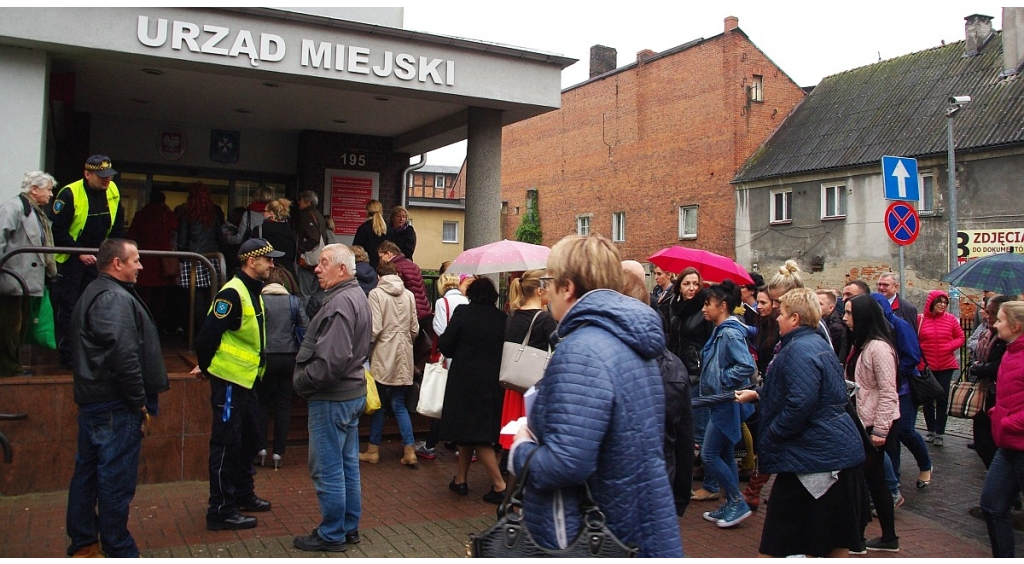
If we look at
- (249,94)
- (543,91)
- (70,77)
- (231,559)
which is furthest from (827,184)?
(231,559)

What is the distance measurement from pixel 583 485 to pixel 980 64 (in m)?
28.6

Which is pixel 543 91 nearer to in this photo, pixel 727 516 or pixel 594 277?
pixel 727 516

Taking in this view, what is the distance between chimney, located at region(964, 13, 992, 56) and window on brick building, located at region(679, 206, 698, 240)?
11.0 meters

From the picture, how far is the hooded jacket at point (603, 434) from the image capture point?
2559mm

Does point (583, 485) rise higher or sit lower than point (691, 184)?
lower

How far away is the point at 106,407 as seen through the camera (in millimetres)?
4676

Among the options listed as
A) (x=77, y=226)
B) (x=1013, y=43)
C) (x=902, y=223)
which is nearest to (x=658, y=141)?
(x=1013, y=43)

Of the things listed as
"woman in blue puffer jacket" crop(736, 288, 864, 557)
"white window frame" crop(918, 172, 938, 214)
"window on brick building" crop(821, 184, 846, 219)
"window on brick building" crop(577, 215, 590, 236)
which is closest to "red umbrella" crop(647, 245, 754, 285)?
"woman in blue puffer jacket" crop(736, 288, 864, 557)

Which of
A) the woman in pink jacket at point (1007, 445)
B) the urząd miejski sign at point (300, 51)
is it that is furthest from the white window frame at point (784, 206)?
the woman in pink jacket at point (1007, 445)

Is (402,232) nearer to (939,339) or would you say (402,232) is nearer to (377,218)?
(377,218)

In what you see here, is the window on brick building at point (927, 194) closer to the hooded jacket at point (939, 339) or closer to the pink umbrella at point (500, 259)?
the hooded jacket at point (939, 339)

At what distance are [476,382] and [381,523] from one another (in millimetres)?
1403

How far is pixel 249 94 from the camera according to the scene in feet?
35.2

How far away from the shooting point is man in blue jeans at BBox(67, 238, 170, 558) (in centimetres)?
464
